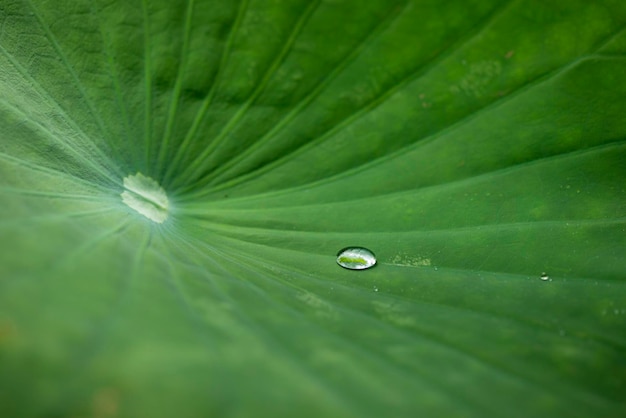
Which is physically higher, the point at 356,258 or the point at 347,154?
the point at 347,154

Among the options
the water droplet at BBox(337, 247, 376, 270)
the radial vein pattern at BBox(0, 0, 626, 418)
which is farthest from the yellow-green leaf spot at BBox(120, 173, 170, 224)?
→ the water droplet at BBox(337, 247, 376, 270)

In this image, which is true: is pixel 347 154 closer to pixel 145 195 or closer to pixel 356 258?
pixel 356 258

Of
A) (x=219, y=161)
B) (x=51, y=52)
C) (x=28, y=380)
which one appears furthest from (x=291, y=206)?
(x=28, y=380)

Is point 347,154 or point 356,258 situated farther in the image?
point 347,154

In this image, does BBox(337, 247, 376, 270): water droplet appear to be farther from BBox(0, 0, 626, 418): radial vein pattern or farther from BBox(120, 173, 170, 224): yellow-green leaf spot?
BBox(120, 173, 170, 224): yellow-green leaf spot

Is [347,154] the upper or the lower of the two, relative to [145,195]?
upper

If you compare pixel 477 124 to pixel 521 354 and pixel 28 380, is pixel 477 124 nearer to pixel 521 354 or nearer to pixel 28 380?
pixel 521 354

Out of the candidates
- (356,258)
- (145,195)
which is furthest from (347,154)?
(145,195)

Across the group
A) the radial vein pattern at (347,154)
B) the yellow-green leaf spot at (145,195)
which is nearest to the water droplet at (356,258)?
the radial vein pattern at (347,154)
